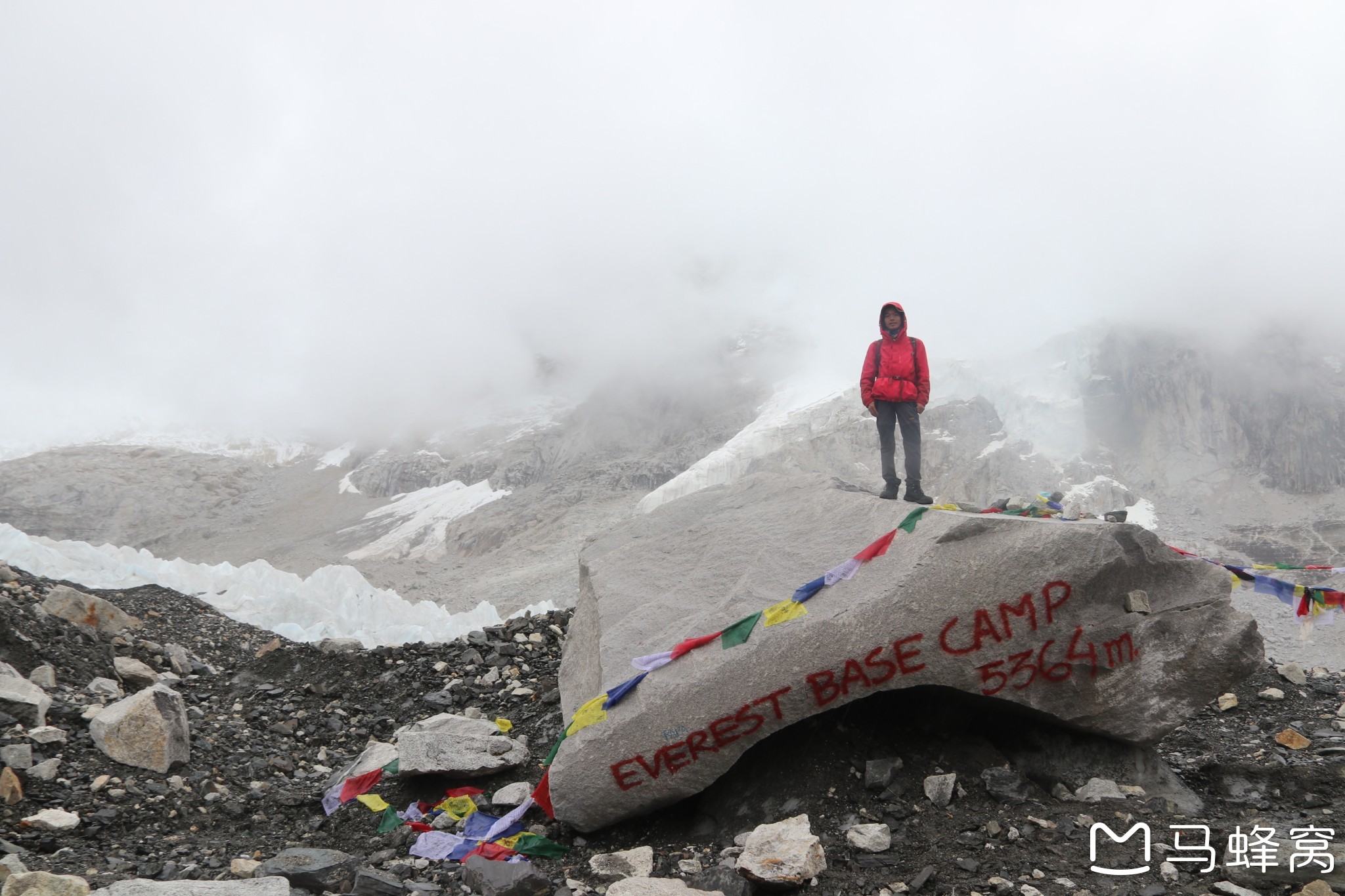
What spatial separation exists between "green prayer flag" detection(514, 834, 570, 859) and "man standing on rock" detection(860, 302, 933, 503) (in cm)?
552

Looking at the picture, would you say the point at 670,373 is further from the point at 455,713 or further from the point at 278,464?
the point at 455,713

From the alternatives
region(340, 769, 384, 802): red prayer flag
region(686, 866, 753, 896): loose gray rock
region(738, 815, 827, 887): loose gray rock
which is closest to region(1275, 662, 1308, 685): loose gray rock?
region(738, 815, 827, 887): loose gray rock

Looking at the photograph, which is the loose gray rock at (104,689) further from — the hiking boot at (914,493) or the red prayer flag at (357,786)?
the hiking boot at (914,493)

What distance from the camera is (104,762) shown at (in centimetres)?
577

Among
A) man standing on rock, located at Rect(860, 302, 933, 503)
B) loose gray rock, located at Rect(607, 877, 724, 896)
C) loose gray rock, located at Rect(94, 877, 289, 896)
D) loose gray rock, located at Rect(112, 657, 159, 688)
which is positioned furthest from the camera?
man standing on rock, located at Rect(860, 302, 933, 503)

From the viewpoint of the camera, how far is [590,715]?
18.1 feet

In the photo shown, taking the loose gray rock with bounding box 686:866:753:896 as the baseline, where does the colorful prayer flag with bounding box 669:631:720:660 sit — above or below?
above

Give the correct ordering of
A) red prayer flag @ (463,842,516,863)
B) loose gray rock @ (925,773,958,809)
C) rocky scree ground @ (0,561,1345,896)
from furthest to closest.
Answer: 1. loose gray rock @ (925,773,958,809)
2. red prayer flag @ (463,842,516,863)
3. rocky scree ground @ (0,561,1345,896)

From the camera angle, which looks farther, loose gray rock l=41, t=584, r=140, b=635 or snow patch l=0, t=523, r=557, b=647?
snow patch l=0, t=523, r=557, b=647

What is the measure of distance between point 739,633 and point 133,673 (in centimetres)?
634

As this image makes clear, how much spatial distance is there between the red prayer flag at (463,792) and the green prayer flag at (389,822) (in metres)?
0.46

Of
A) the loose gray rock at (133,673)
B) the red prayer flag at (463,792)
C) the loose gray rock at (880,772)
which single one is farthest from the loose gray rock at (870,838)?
the loose gray rock at (133,673)

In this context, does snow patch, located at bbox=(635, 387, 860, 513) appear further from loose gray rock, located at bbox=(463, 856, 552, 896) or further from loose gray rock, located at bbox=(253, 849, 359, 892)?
loose gray rock, located at bbox=(463, 856, 552, 896)

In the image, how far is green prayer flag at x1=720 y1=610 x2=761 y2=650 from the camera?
5387 mm
